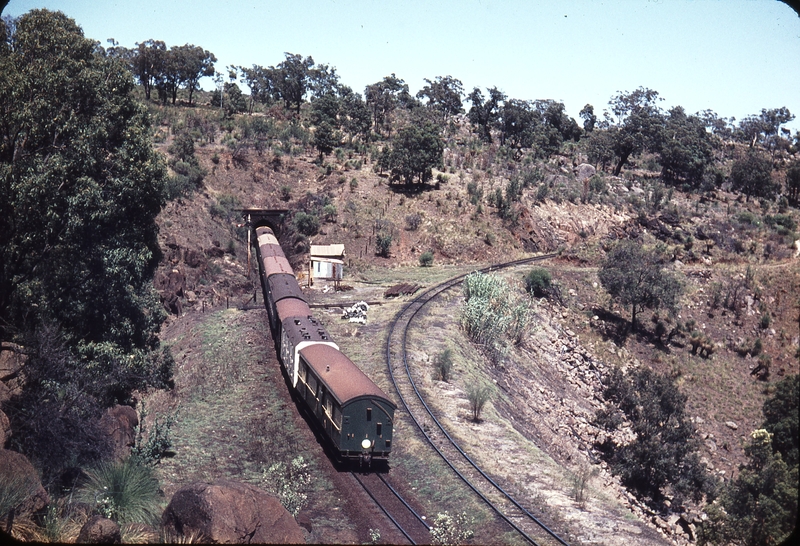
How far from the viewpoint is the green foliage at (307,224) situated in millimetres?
54562

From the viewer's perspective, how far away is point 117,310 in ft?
83.7

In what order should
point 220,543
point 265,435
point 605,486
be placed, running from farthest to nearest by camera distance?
point 605,486 < point 265,435 < point 220,543

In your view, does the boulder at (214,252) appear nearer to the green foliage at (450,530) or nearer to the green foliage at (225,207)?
the green foliage at (225,207)

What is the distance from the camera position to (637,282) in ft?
145

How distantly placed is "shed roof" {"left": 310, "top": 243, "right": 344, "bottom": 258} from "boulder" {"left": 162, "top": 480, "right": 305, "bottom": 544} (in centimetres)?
3493

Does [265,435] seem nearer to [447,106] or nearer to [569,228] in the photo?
[569,228]

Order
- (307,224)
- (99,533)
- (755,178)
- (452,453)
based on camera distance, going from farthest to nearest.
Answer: (755,178) → (307,224) → (452,453) → (99,533)

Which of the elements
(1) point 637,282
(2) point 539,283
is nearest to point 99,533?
(2) point 539,283

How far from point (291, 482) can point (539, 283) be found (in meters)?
30.9

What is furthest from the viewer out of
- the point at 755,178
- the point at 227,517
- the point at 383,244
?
the point at 755,178

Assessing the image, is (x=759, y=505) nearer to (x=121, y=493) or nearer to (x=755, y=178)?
(x=121, y=493)

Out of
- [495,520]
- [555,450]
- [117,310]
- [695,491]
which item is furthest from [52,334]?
[695,491]

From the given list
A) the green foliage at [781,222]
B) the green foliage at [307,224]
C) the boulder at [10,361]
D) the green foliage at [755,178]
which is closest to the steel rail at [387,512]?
the boulder at [10,361]

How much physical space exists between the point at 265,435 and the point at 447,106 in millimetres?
97458
